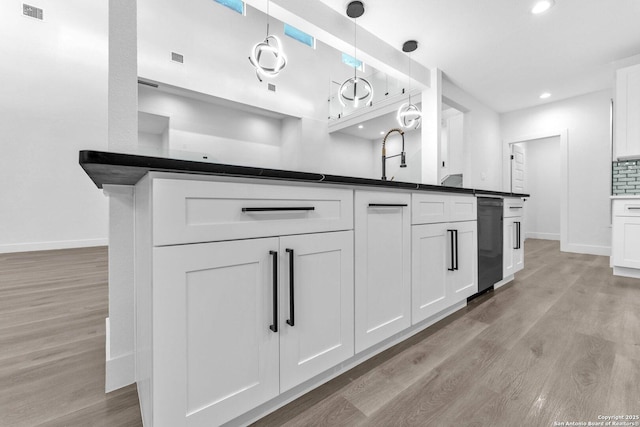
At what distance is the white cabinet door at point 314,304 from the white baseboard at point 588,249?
5373 mm

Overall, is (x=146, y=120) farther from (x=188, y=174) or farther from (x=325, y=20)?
(x=188, y=174)

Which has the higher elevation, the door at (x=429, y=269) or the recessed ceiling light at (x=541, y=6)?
the recessed ceiling light at (x=541, y=6)

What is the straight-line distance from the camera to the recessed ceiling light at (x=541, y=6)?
7.92 ft

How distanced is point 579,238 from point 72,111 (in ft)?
28.6

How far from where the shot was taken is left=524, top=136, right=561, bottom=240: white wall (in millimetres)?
6328

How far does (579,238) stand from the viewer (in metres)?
4.56

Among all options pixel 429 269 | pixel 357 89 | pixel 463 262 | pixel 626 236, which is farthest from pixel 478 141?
pixel 429 269

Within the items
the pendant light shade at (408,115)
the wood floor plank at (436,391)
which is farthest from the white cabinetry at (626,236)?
the wood floor plank at (436,391)

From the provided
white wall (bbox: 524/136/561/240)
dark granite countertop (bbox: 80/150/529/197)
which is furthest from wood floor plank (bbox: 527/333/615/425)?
white wall (bbox: 524/136/561/240)

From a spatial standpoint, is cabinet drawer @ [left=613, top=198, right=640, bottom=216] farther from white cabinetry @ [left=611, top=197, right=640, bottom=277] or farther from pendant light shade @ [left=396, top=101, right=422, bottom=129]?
pendant light shade @ [left=396, top=101, right=422, bottom=129]

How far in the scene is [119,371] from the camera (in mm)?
1159

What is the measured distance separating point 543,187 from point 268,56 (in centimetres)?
712

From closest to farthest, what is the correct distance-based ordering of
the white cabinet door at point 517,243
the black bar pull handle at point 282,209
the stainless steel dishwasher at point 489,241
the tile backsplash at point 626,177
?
the black bar pull handle at point 282,209, the stainless steel dishwasher at point 489,241, the white cabinet door at point 517,243, the tile backsplash at point 626,177

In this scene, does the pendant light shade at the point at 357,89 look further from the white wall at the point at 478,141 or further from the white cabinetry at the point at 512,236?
the white cabinetry at the point at 512,236
